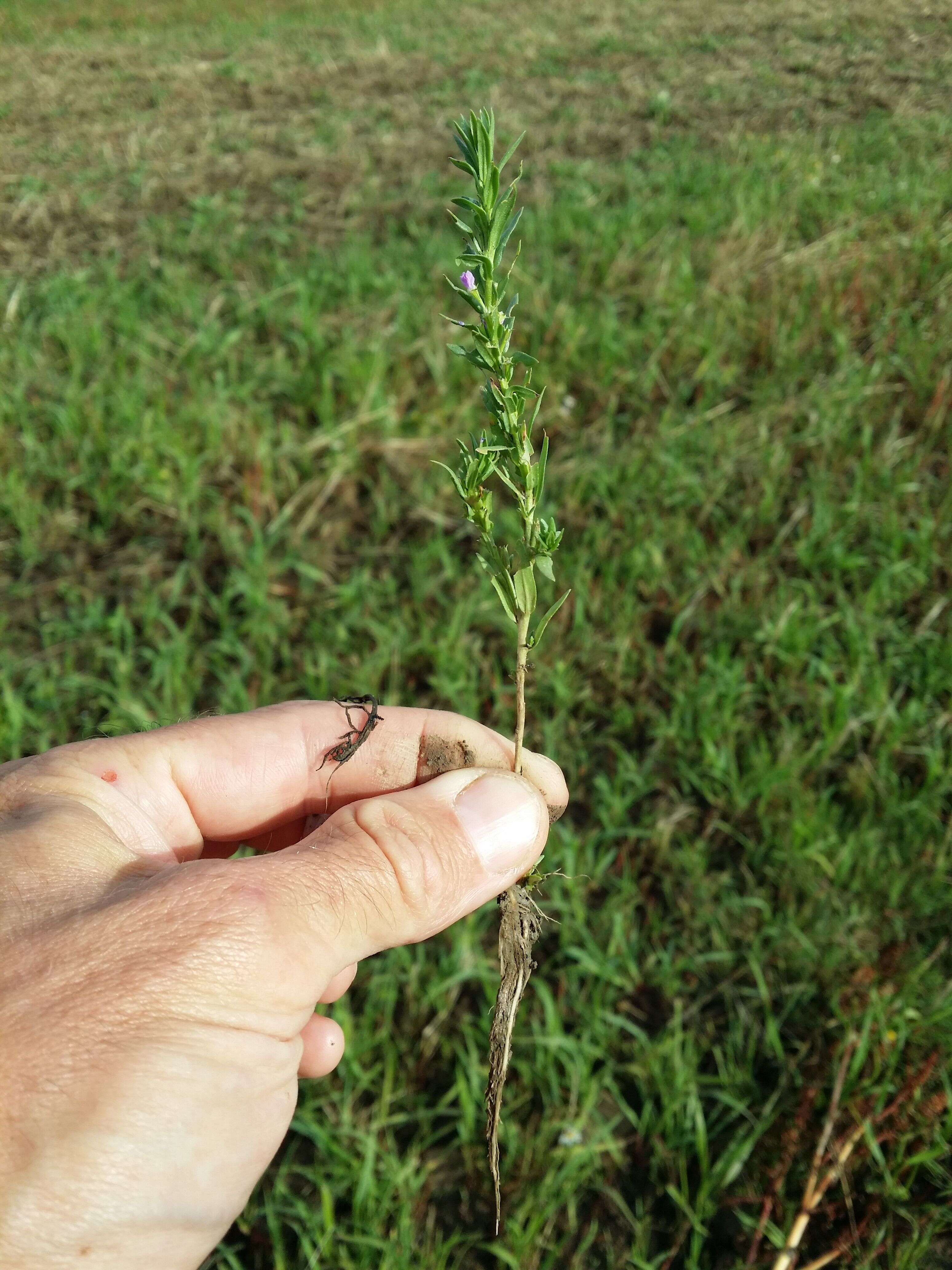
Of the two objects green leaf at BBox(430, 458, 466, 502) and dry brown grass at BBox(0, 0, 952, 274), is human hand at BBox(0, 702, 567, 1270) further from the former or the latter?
dry brown grass at BBox(0, 0, 952, 274)

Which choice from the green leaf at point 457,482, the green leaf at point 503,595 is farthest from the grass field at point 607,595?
the green leaf at point 457,482

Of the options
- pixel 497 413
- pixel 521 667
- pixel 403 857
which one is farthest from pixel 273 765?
pixel 497 413

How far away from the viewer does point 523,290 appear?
4.26m

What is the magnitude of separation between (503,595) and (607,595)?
1.73 metres

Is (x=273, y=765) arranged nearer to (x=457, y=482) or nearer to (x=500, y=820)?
(x=500, y=820)

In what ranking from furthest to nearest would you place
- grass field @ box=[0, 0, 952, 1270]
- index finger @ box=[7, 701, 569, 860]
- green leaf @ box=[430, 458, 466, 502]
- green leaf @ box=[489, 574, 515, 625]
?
grass field @ box=[0, 0, 952, 1270] → index finger @ box=[7, 701, 569, 860] → green leaf @ box=[489, 574, 515, 625] → green leaf @ box=[430, 458, 466, 502]

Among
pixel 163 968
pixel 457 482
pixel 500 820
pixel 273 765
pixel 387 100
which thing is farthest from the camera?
pixel 387 100

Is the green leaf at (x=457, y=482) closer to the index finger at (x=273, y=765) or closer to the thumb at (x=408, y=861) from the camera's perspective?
the thumb at (x=408, y=861)

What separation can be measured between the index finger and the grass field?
25.2 inches

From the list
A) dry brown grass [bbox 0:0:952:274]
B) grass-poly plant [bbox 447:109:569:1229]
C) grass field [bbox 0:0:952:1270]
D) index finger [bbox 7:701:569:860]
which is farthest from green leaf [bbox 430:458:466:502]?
dry brown grass [bbox 0:0:952:274]

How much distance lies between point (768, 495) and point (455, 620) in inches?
47.1

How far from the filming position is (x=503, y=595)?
1368mm

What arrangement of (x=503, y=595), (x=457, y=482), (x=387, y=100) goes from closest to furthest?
(x=457, y=482) → (x=503, y=595) → (x=387, y=100)

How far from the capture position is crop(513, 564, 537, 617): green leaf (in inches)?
52.4
